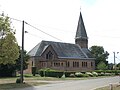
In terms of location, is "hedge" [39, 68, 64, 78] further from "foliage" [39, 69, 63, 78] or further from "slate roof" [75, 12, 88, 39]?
"slate roof" [75, 12, 88, 39]

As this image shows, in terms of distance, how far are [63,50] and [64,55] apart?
92.8 inches

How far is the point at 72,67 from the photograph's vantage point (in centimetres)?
10050

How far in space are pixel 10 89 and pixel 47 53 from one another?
62.8 metres

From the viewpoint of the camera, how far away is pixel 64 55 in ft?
314

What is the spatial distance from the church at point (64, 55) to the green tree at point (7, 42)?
54367 millimetres

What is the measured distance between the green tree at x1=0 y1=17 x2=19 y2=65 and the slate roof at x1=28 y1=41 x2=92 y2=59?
54.7 m

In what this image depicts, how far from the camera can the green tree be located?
3553cm

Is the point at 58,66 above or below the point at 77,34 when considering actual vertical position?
below

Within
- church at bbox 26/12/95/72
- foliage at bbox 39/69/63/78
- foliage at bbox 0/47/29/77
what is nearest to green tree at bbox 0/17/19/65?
foliage at bbox 0/47/29/77

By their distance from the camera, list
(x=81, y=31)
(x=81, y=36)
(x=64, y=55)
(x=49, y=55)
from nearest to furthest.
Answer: (x=49, y=55) < (x=64, y=55) < (x=81, y=36) < (x=81, y=31)

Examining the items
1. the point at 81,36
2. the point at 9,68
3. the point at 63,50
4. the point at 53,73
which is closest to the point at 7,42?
the point at 9,68

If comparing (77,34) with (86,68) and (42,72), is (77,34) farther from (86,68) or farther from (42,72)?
(42,72)

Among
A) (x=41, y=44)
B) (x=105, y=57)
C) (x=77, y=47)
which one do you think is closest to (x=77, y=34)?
(x=77, y=47)

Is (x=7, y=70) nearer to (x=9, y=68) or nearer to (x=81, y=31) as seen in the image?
(x=9, y=68)
